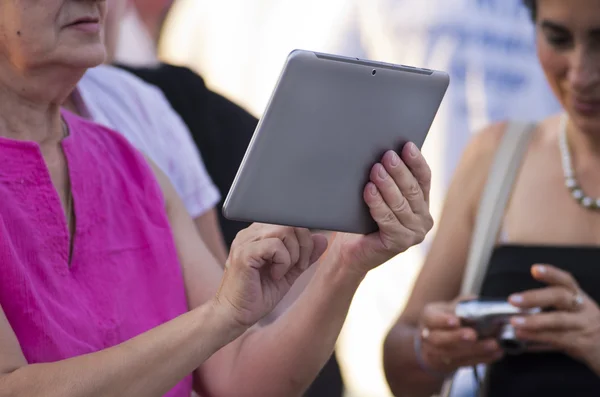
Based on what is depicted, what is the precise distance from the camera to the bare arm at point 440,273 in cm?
218

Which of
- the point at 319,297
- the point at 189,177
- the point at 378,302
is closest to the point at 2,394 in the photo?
the point at 319,297

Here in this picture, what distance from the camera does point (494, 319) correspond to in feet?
6.40

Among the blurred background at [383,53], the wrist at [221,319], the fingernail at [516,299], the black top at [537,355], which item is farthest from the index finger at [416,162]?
the blurred background at [383,53]

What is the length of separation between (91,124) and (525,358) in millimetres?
1018

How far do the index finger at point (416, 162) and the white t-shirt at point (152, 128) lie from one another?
636 mm

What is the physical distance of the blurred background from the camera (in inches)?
136

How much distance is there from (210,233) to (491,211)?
2.09 ft

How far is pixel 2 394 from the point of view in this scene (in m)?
1.22

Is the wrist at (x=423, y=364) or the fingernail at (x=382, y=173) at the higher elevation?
the fingernail at (x=382, y=173)

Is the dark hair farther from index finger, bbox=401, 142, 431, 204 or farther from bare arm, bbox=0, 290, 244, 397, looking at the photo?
bare arm, bbox=0, 290, 244, 397

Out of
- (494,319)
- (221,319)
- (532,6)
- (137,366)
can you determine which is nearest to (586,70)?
(532,6)

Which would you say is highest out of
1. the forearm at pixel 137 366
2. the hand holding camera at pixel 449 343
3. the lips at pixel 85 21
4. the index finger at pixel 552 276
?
the lips at pixel 85 21

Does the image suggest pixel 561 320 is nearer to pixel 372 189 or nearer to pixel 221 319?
pixel 372 189

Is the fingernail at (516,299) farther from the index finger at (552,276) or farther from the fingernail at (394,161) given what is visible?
the fingernail at (394,161)
